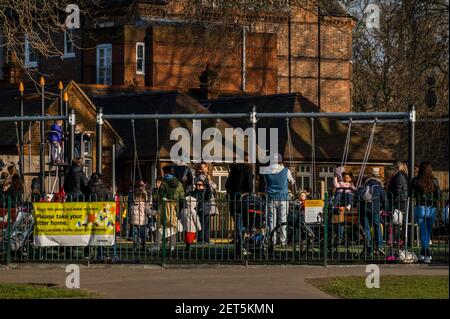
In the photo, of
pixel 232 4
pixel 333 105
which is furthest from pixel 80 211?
pixel 333 105

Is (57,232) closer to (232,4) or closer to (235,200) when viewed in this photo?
(235,200)

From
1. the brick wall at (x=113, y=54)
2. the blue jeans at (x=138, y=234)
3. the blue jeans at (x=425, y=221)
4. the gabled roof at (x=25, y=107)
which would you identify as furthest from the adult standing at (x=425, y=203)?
the brick wall at (x=113, y=54)

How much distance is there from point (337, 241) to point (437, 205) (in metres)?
1.85

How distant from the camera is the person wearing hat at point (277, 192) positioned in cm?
2400

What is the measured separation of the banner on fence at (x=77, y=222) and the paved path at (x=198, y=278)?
1.54 feet

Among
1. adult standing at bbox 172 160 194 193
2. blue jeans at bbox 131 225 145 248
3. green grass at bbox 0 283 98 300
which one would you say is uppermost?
adult standing at bbox 172 160 194 193

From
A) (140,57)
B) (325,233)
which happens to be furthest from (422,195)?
(140,57)

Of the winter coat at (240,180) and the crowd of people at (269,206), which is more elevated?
the winter coat at (240,180)

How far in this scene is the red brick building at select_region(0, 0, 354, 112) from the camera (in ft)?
219

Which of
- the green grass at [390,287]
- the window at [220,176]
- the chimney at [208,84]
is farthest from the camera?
the chimney at [208,84]

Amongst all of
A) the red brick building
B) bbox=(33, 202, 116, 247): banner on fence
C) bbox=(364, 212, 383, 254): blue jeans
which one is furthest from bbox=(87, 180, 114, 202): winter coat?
the red brick building

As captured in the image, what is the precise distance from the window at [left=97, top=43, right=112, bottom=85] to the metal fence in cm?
4387

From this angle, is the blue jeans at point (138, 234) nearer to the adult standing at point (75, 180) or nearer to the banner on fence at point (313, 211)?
the adult standing at point (75, 180)

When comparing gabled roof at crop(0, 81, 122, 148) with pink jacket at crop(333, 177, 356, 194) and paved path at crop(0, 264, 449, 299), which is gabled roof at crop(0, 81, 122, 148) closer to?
pink jacket at crop(333, 177, 356, 194)
